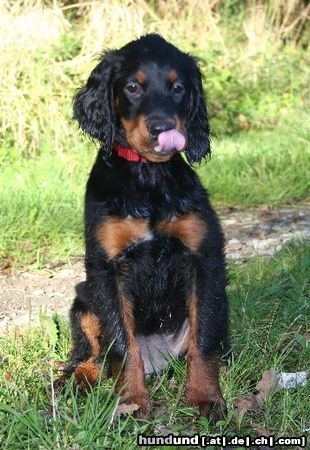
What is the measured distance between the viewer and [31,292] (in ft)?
16.8

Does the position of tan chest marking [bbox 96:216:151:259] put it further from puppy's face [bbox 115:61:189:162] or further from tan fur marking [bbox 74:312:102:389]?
tan fur marking [bbox 74:312:102:389]

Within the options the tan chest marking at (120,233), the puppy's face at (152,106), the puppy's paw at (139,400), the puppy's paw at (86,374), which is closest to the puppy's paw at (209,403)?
the puppy's paw at (139,400)

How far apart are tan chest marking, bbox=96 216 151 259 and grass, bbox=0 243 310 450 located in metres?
0.57

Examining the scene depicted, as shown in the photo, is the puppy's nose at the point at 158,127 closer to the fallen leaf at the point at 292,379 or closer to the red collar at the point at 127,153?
the red collar at the point at 127,153

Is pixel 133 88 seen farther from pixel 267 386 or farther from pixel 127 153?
pixel 267 386

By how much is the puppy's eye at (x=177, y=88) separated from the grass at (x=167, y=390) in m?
1.10

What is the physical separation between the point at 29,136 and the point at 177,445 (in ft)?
19.5

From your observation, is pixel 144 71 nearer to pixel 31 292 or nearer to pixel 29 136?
pixel 31 292

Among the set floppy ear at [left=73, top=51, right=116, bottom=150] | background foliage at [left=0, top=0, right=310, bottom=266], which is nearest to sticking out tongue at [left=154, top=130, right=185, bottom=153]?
floppy ear at [left=73, top=51, right=116, bottom=150]

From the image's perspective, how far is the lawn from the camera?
10.00 feet

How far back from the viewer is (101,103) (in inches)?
141

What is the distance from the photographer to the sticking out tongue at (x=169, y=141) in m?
3.18

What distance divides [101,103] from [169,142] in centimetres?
55

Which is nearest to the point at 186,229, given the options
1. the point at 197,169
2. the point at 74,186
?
the point at 74,186
